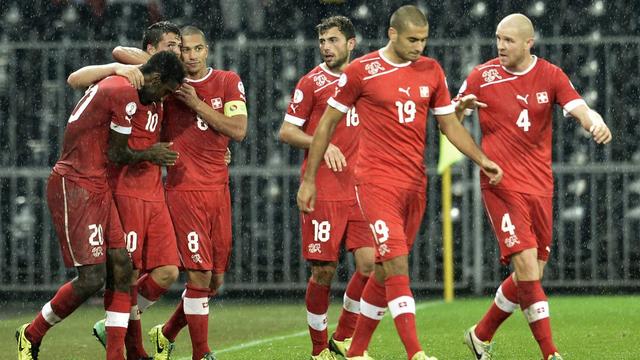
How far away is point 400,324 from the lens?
26.7ft

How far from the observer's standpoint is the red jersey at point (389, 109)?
8.48 meters

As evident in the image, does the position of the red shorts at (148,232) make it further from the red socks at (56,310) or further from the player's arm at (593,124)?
the player's arm at (593,124)

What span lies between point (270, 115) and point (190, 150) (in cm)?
608

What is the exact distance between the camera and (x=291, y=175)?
51.5ft

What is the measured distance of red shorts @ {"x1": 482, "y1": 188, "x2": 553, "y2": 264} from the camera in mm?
9070

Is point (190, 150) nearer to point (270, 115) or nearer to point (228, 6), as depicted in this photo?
point (270, 115)

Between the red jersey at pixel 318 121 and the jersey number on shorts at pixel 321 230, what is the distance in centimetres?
18

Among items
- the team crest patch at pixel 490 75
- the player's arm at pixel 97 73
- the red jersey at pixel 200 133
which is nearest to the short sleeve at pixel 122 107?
the player's arm at pixel 97 73

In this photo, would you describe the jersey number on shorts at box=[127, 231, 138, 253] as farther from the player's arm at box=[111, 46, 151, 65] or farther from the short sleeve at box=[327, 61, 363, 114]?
the short sleeve at box=[327, 61, 363, 114]

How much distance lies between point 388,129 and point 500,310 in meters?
1.81

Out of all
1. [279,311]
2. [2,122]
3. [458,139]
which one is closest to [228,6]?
[2,122]

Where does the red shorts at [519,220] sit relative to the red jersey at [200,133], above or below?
below

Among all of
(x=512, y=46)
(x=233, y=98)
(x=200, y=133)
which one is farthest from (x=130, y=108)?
(x=512, y=46)

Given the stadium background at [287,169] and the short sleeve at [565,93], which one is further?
the stadium background at [287,169]
